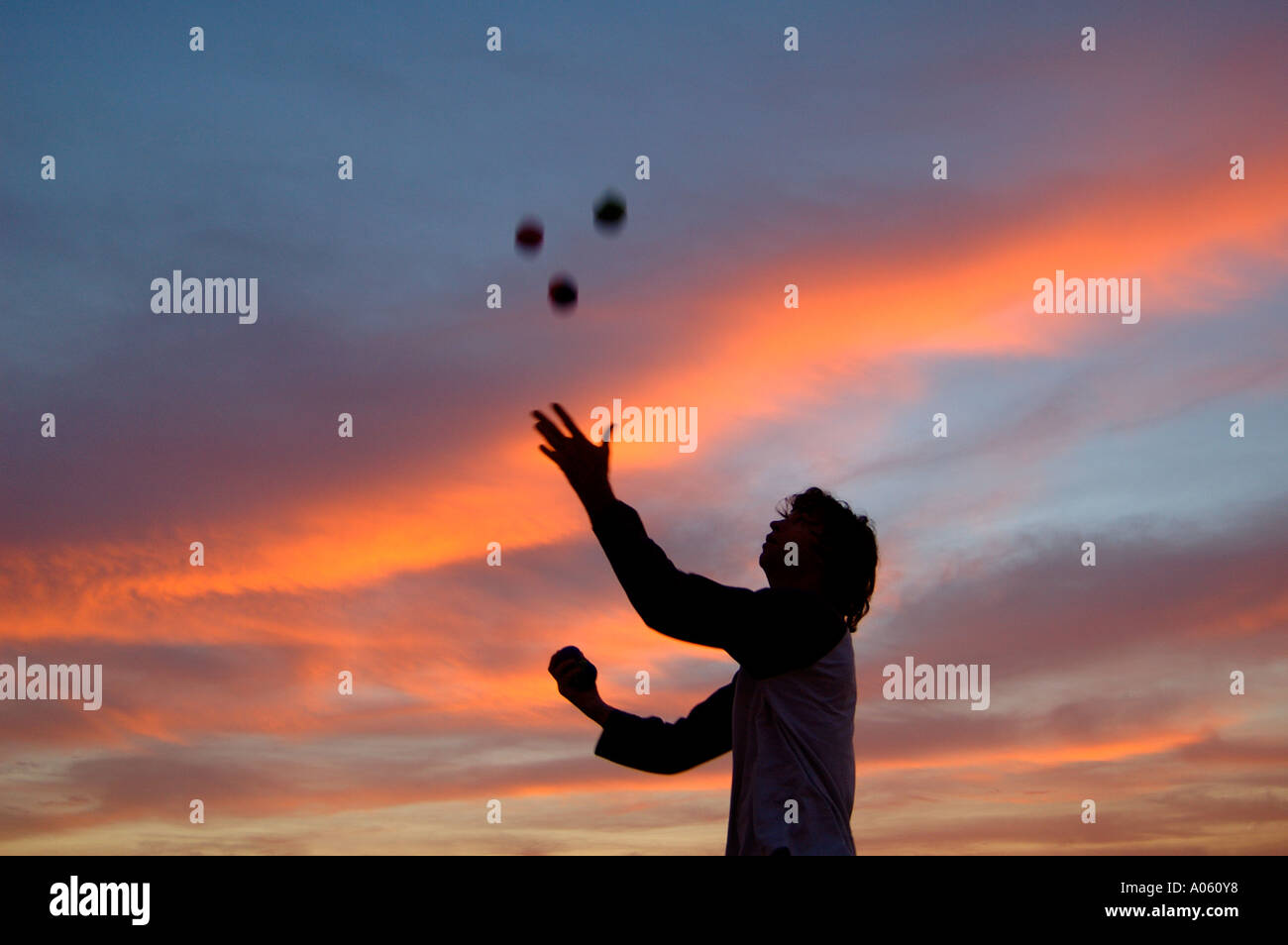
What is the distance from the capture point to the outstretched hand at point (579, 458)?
20.9ft

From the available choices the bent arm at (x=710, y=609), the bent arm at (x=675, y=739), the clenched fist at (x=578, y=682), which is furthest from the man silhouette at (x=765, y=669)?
the clenched fist at (x=578, y=682)

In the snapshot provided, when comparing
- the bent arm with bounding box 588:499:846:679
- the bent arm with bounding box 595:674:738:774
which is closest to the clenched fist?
the bent arm with bounding box 595:674:738:774

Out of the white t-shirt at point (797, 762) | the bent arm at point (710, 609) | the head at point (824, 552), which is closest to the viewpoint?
the white t-shirt at point (797, 762)

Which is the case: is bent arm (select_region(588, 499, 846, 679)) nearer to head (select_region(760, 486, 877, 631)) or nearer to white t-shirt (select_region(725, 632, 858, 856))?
white t-shirt (select_region(725, 632, 858, 856))

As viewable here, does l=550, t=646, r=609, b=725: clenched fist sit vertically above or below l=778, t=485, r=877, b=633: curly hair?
below

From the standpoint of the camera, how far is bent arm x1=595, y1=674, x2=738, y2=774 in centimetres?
708

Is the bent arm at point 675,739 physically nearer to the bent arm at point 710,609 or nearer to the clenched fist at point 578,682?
the clenched fist at point 578,682

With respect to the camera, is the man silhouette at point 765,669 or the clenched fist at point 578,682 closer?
the man silhouette at point 765,669

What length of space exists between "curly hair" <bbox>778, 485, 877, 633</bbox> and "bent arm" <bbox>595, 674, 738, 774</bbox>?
79 cm

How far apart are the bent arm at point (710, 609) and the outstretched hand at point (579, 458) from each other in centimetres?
9
